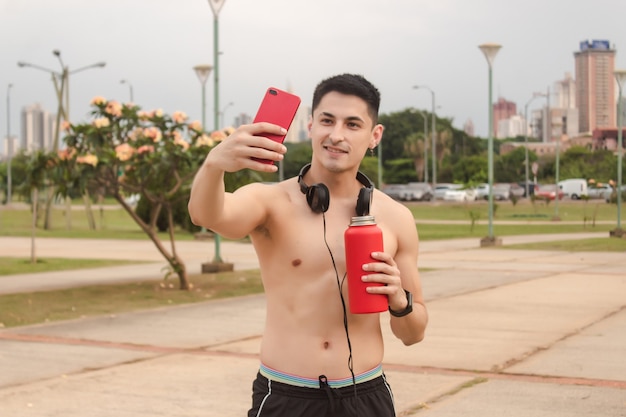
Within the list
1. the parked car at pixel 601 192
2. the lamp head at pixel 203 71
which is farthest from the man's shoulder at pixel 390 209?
the parked car at pixel 601 192

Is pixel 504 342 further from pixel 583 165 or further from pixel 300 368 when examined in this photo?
pixel 583 165

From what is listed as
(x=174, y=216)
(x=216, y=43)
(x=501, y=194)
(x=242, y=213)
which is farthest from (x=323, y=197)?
(x=501, y=194)

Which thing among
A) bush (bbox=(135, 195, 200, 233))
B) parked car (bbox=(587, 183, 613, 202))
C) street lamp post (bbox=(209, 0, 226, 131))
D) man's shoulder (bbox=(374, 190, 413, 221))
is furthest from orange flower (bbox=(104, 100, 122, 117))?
parked car (bbox=(587, 183, 613, 202))

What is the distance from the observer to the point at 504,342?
1010 centimetres

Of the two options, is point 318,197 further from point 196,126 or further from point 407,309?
point 196,126

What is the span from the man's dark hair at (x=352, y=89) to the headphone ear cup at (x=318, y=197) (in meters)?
0.28

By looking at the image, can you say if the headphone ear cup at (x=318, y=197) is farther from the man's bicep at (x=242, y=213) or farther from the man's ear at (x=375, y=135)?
the man's ear at (x=375, y=135)

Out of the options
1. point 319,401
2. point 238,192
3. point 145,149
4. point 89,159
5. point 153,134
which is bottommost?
point 319,401

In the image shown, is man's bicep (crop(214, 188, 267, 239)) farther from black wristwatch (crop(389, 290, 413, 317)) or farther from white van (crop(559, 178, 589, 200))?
white van (crop(559, 178, 589, 200))

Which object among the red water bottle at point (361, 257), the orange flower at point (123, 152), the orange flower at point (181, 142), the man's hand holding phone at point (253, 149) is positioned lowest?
the red water bottle at point (361, 257)

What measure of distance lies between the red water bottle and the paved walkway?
407 centimetres

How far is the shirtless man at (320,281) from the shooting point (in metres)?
3.36

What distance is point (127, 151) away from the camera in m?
13.9

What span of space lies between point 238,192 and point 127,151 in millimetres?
10838
